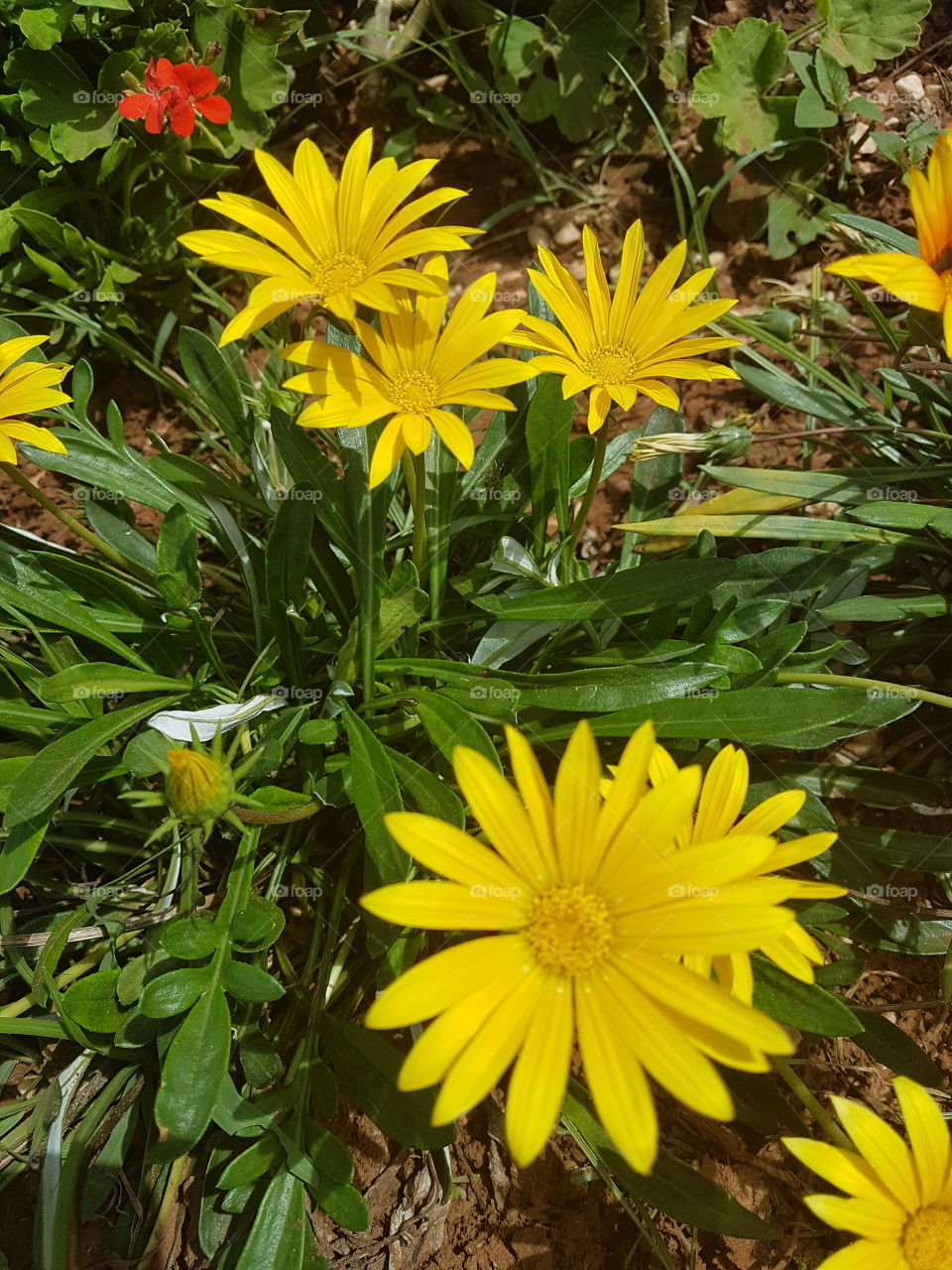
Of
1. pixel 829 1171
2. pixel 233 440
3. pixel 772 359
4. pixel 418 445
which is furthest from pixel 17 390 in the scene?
pixel 772 359

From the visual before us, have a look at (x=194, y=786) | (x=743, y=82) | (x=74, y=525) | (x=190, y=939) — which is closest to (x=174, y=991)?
(x=190, y=939)

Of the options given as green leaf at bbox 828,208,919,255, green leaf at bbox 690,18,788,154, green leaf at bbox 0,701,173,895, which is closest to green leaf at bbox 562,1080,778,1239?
green leaf at bbox 0,701,173,895

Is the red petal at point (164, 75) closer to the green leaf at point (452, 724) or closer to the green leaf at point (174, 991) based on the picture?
the green leaf at point (452, 724)

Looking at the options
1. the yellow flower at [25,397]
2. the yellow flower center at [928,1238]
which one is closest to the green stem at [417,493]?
the yellow flower at [25,397]

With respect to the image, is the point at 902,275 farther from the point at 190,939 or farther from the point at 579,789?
the point at 190,939

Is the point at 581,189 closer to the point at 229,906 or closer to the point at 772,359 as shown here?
the point at 772,359

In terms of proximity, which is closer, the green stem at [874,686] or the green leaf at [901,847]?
the green stem at [874,686]

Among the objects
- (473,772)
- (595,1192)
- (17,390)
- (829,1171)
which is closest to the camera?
(473,772)
